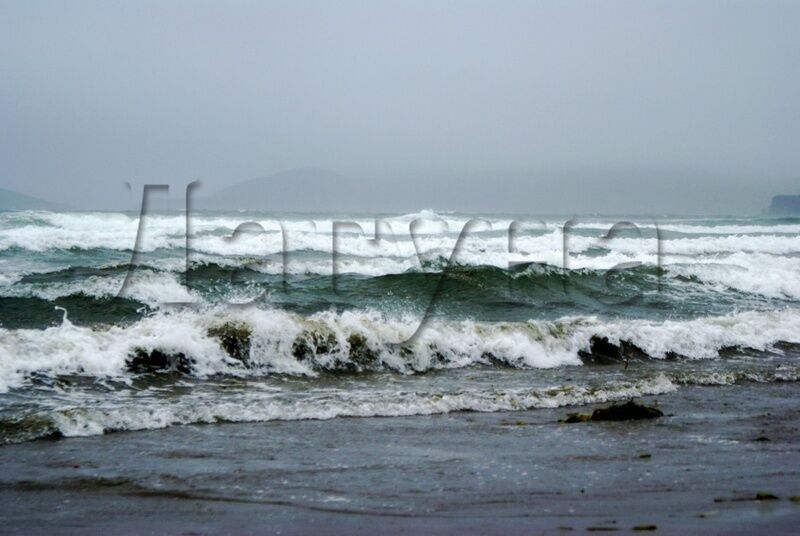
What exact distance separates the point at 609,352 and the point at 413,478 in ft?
23.7

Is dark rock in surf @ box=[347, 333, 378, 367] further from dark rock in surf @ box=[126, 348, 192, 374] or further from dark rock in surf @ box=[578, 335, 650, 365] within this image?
dark rock in surf @ box=[578, 335, 650, 365]

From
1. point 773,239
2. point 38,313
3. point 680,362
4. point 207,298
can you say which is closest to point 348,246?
point 207,298

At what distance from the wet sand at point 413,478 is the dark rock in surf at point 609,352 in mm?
4037

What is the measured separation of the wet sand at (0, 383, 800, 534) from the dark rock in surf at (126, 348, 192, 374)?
102 inches

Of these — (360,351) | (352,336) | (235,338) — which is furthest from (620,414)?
(235,338)

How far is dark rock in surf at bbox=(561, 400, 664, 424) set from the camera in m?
7.30

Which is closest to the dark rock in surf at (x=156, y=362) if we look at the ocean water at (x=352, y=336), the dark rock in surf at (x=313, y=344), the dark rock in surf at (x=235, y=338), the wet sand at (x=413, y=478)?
the ocean water at (x=352, y=336)

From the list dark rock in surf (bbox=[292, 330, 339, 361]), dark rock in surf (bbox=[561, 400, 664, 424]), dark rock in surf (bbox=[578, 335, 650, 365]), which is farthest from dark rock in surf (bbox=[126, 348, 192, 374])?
dark rock in surf (bbox=[578, 335, 650, 365])

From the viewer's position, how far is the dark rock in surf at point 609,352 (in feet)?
37.7

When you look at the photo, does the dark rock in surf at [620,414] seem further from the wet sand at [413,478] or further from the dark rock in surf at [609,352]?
the dark rock in surf at [609,352]

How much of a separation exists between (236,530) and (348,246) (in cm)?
2290

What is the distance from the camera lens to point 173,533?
4.20 metres

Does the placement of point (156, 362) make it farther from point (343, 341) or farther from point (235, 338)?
point (343, 341)

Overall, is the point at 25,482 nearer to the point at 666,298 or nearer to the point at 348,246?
the point at 666,298
